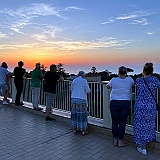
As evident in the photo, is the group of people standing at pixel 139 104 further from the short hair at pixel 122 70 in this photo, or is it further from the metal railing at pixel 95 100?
the metal railing at pixel 95 100

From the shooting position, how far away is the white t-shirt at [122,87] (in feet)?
12.7

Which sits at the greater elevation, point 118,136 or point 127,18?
point 127,18

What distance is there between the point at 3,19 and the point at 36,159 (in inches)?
334

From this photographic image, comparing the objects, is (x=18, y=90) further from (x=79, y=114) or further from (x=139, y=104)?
(x=139, y=104)

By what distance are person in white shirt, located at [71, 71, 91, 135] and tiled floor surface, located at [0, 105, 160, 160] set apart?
0.22 metres

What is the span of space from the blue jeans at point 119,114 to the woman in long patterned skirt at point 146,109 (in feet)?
0.84

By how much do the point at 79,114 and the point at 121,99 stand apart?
3.95 ft

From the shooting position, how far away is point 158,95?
3.88m

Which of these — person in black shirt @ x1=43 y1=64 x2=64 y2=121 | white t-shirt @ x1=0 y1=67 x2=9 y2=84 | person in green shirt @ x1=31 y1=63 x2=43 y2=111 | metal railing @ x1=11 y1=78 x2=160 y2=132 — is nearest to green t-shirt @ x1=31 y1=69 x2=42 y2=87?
person in green shirt @ x1=31 y1=63 x2=43 y2=111

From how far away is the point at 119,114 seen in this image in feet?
13.1

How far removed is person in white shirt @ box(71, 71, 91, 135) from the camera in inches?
182

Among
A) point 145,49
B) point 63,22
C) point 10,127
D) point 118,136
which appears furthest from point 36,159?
point 145,49

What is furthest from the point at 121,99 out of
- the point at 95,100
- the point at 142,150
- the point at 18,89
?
the point at 18,89

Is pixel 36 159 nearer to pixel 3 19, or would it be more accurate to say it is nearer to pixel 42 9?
pixel 42 9
